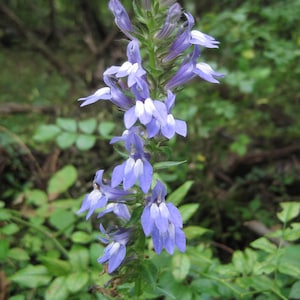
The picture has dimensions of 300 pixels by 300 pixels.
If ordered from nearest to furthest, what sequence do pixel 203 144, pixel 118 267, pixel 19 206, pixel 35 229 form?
1. pixel 118 267
2. pixel 35 229
3. pixel 19 206
4. pixel 203 144

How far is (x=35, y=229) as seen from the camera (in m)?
2.43

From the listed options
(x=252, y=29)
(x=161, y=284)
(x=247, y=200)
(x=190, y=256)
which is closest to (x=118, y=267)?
(x=161, y=284)

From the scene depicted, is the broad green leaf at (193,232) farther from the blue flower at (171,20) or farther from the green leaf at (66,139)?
the blue flower at (171,20)

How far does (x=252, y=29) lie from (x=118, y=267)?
2.23m

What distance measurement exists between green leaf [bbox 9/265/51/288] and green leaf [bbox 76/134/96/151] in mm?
712

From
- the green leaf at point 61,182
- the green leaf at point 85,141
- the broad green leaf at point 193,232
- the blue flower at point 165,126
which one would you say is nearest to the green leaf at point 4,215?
the green leaf at point 61,182

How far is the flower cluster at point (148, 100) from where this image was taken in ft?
4.83

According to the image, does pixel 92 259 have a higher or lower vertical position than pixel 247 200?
higher

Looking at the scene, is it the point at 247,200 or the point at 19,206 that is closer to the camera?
the point at 19,206

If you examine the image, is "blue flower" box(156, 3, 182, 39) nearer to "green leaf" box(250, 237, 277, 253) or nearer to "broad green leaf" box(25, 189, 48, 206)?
"green leaf" box(250, 237, 277, 253)

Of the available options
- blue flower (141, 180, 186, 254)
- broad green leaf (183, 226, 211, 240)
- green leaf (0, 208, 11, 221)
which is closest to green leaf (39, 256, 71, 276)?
green leaf (0, 208, 11, 221)

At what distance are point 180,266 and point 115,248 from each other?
422 mm

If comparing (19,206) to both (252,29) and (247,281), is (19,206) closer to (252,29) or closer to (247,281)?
(247,281)

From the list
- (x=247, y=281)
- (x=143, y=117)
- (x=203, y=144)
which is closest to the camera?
(x=143, y=117)
